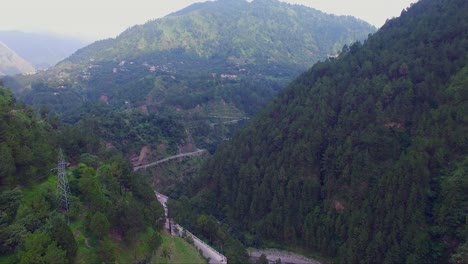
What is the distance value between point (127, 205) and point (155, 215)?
15.1 feet

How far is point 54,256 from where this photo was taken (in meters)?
18.9

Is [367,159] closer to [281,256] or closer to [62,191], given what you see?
[281,256]

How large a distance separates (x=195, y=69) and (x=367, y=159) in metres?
94.3

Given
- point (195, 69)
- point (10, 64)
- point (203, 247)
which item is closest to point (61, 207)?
point (203, 247)

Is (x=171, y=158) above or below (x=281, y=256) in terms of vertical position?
above

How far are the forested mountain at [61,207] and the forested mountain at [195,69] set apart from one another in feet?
81.1

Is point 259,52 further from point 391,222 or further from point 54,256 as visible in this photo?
point 54,256

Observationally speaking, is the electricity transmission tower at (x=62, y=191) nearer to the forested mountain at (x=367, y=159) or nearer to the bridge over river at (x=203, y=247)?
the bridge over river at (x=203, y=247)

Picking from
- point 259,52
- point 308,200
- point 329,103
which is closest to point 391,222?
point 308,200

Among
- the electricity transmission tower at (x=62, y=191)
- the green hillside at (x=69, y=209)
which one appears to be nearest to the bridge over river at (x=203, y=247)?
the green hillside at (x=69, y=209)

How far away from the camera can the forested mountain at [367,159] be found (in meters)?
32.7

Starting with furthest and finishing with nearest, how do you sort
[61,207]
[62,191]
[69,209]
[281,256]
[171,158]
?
[171,158] → [281,256] → [61,207] → [62,191] → [69,209]

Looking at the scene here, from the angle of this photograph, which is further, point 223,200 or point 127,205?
point 223,200

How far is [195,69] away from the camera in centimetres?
12744
